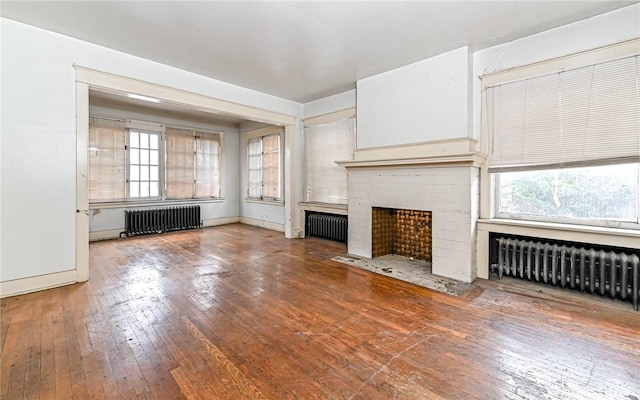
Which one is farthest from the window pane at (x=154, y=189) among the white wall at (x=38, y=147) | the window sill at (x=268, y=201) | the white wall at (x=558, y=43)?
the white wall at (x=558, y=43)

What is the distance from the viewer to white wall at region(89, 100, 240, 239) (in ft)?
20.7

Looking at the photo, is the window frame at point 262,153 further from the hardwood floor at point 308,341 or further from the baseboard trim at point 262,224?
the hardwood floor at point 308,341

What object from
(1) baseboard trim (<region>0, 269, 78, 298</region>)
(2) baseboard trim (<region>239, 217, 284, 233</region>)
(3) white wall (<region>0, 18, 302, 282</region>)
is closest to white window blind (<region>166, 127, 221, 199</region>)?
(2) baseboard trim (<region>239, 217, 284, 233</region>)

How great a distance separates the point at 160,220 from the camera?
704cm

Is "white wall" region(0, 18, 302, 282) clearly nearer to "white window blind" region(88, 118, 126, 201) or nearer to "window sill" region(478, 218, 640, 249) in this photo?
"white window blind" region(88, 118, 126, 201)

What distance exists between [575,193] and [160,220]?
799 cm

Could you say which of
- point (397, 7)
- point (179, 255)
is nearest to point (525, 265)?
point (397, 7)

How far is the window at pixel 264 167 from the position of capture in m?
7.53

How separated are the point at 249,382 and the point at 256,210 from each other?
260 inches

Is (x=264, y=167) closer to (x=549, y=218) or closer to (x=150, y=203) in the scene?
(x=150, y=203)

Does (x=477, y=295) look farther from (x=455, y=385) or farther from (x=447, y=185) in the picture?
(x=455, y=385)

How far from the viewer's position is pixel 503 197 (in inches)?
152

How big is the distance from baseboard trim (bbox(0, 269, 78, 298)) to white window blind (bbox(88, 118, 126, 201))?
134 inches

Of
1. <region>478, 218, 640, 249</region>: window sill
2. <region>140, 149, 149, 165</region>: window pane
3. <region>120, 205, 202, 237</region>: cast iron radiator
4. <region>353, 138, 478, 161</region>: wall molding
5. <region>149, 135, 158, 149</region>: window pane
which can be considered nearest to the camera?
<region>478, 218, 640, 249</region>: window sill
